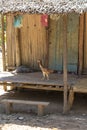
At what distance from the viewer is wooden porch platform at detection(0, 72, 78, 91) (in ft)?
33.6

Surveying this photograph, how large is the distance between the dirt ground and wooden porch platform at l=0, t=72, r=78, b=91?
2.09 feet

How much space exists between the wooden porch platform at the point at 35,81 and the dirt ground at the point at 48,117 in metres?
0.64

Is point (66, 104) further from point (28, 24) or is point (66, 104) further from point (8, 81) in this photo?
point (28, 24)

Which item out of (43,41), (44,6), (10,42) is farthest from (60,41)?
(44,6)

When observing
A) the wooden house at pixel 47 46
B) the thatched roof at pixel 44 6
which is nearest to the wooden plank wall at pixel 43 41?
the wooden house at pixel 47 46

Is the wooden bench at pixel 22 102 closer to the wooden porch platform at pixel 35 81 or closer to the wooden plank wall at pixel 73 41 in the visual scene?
the wooden porch platform at pixel 35 81

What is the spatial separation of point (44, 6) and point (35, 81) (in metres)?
2.40

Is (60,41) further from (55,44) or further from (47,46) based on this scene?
(47,46)

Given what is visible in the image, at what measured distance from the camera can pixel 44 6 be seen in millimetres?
9125

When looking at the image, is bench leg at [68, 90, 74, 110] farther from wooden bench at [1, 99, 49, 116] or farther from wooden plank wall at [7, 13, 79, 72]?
wooden plank wall at [7, 13, 79, 72]

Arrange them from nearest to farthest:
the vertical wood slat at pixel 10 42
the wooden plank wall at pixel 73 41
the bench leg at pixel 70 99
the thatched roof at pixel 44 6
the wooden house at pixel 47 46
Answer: the thatched roof at pixel 44 6
the bench leg at pixel 70 99
the wooden house at pixel 47 46
the wooden plank wall at pixel 73 41
the vertical wood slat at pixel 10 42

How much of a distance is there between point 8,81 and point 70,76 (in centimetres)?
194

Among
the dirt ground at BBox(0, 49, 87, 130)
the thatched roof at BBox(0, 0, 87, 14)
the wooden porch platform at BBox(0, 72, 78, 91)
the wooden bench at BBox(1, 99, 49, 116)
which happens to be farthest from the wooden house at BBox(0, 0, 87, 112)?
the thatched roof at BBox(0, 0, 87, 14)

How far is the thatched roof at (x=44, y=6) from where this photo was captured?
8812 mm
